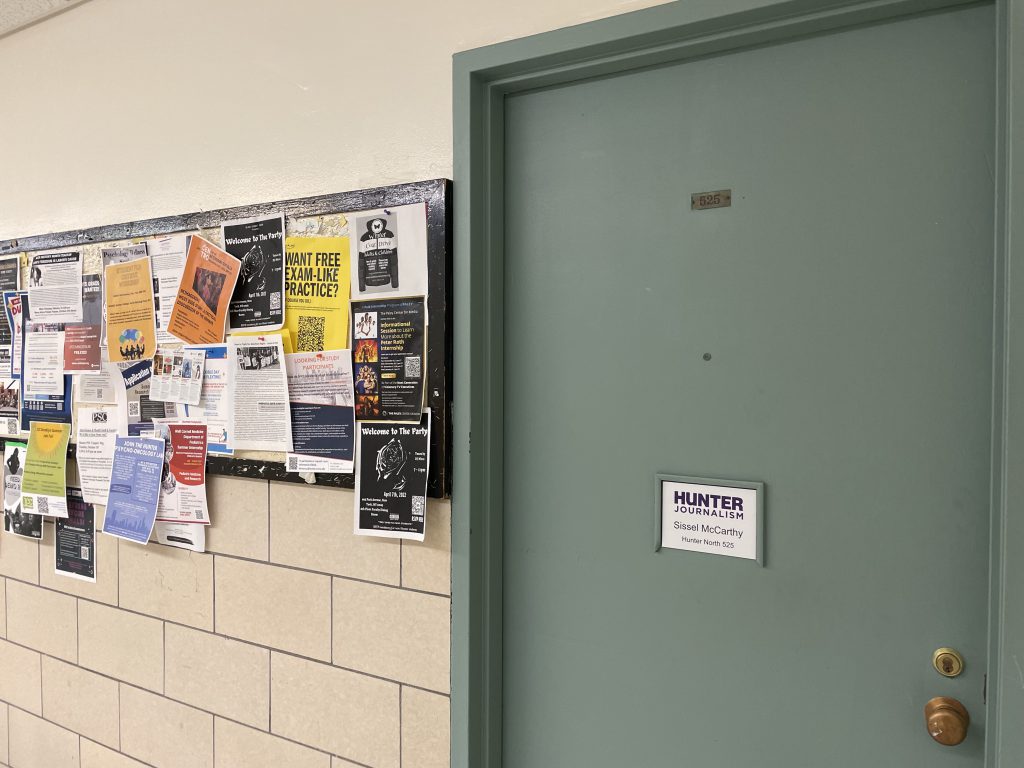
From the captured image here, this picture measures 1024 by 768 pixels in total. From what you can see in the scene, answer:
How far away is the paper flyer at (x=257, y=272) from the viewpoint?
4.71ft

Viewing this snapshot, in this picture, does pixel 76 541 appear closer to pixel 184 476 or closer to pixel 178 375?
pixel 184 476

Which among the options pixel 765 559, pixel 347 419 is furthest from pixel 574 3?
pixel 765 559

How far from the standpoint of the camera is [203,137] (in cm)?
158

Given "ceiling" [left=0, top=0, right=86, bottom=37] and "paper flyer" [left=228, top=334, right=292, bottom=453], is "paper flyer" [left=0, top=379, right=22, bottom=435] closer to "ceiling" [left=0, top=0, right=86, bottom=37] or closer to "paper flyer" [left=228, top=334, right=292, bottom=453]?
"paper flyer" [left=228, top=334, right=292, bottom=453]

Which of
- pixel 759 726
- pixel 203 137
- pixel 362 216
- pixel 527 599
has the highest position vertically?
pixel 203 137

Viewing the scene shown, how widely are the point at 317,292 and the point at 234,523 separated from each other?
23.8 inches

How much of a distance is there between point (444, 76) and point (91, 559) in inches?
62.7

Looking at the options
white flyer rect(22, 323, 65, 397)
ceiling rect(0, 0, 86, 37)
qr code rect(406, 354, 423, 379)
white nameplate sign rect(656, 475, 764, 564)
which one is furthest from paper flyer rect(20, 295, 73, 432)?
white nameplate sign rect(656, 475, 764, 564)

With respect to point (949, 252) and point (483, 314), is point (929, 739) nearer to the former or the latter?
point (949, 252)

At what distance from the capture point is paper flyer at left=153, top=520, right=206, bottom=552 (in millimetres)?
1586

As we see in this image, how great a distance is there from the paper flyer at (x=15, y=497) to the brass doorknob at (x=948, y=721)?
87.6 inches

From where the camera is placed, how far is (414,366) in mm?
1291

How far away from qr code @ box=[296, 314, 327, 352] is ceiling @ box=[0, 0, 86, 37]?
3.99 ft

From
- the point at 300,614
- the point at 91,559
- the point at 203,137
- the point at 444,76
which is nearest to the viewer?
the point at 444,76
